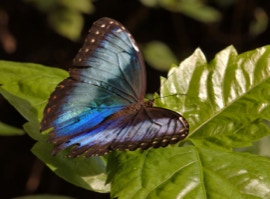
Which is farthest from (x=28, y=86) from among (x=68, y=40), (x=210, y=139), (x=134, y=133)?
(x=68, y=40)

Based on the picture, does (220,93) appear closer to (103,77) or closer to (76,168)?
(103,77)

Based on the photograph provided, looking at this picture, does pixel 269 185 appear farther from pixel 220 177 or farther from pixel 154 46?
pixel 154 46

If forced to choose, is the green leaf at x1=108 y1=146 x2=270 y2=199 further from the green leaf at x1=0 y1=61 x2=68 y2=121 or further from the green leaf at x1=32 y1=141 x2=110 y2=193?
the green leaf at x1=0 y1=61 x2=68 y2=121

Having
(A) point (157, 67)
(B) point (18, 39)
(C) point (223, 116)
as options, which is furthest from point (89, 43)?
(B) point (18, 39)

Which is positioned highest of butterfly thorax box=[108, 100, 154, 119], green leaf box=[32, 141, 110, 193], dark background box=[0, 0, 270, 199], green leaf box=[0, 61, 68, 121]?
butterfly thorax box=[108, 100, 154, 119]

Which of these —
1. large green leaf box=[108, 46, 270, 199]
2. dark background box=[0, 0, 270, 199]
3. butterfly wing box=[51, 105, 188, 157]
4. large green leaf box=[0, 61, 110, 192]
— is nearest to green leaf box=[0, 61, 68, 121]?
large green leaf box=[0, 61, 110, 192]
